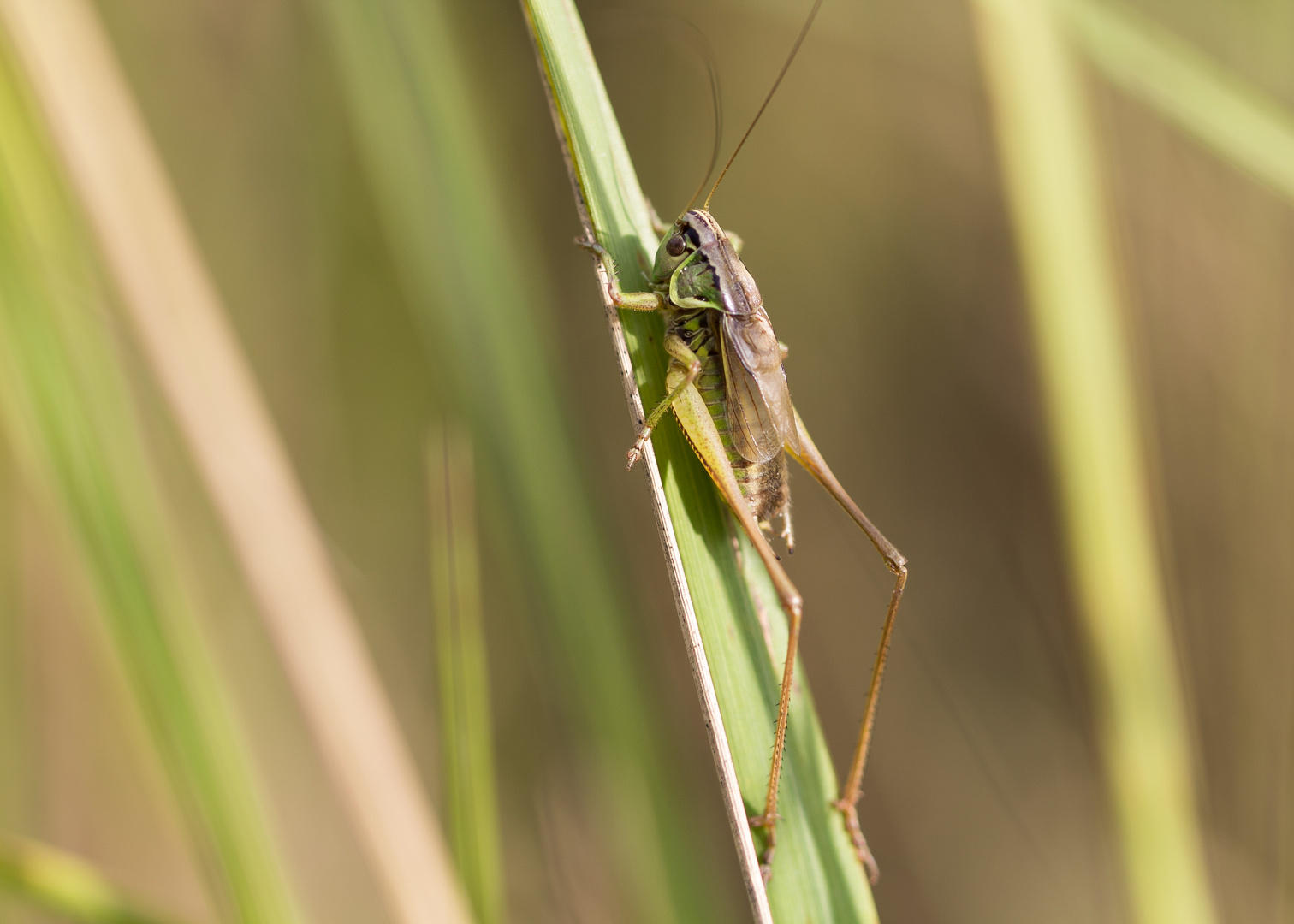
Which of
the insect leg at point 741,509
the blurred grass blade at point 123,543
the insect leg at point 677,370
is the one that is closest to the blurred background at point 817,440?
the insect leg at point 741,509

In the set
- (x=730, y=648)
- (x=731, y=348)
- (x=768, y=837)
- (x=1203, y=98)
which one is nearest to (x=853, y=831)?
(x=768, y=837)

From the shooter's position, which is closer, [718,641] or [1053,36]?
[718,641]

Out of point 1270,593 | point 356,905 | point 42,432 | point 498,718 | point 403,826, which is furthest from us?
point 498,718

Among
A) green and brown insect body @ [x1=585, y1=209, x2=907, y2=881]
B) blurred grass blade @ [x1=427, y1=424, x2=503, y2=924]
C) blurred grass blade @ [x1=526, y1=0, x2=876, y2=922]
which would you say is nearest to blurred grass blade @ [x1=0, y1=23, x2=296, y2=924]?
blurred grass blade @ [x1=427, y1=424, x2=503, y2=924]

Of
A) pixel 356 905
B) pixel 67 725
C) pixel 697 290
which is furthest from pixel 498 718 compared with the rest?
pixel 697 290

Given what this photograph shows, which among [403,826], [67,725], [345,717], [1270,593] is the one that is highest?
[1270,593]

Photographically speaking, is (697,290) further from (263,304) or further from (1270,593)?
(1270,593)

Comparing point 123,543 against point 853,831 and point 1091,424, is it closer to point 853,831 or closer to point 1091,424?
point 853,831
